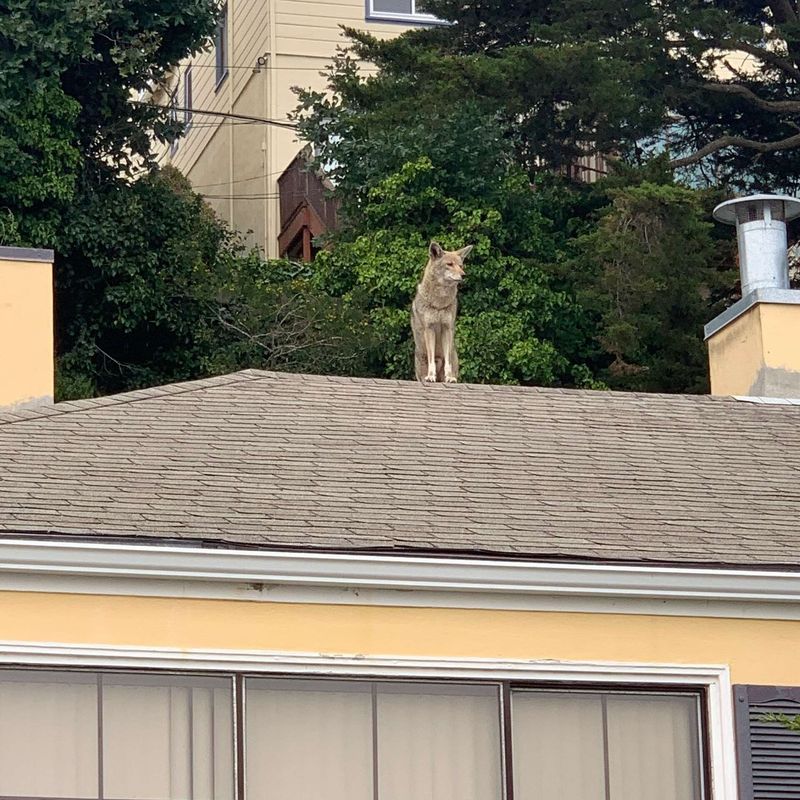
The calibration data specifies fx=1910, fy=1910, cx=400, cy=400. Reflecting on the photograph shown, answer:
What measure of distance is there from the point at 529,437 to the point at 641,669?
111 inches

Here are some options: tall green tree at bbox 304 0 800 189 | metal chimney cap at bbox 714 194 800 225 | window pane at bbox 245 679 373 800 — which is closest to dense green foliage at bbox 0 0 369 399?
tall green tree at bbox 304 0 800 189

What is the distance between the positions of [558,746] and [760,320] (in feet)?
17.9

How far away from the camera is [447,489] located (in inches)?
416

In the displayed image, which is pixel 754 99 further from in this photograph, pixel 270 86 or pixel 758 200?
pixel 758 200

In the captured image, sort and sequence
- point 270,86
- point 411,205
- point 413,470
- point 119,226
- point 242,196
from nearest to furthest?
point 413,470
point 119,226
point 411,205
point 270,86
point 242,196

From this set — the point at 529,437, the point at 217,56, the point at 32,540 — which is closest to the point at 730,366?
the point at 529,437

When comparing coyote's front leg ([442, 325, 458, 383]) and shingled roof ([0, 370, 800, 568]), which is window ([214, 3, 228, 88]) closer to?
coyote's front leg ([442, 325, 458, 383])

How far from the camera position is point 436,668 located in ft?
30.1

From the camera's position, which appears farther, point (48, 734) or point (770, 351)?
point (770, 351)

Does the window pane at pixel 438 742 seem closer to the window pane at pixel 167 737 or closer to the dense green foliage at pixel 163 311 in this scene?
the window pane at pixel 167 737

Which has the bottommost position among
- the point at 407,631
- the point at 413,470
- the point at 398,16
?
the point at 407,631

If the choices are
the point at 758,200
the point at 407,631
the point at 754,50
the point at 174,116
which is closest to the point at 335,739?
the point at 407,631

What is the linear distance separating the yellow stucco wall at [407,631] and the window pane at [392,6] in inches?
956

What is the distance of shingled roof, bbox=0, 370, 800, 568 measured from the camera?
9.55 metres
